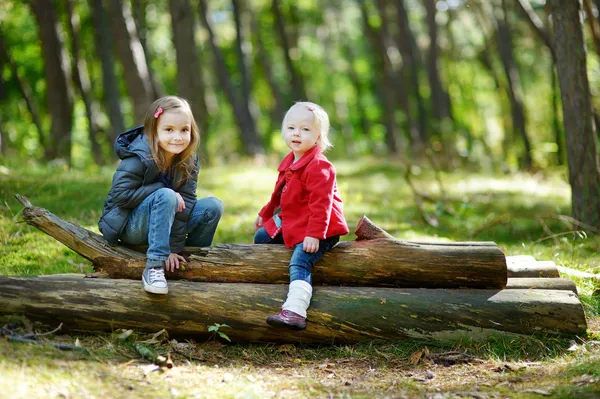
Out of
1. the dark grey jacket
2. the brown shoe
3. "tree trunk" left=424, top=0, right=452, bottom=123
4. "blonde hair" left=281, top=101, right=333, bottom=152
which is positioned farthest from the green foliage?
"tree trunk" left=424, top=0, right=452, bottom=123

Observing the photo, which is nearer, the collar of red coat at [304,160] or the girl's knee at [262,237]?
the collar of red coat at [304,160]

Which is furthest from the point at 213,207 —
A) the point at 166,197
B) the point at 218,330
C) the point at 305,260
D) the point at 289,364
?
the point at 289,364

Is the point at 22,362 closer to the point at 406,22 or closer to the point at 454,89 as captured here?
the point at 406,22

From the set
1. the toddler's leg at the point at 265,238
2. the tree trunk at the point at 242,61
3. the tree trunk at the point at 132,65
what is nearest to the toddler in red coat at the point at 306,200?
the toddler's leg at the point at 265,238

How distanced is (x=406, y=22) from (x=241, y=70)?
5555mm

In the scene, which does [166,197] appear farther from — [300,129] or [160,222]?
[300,129]

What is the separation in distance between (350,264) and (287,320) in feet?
2.71

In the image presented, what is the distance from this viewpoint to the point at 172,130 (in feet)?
16.1

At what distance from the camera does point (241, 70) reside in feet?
60.7

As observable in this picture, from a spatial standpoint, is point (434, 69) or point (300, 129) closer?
point (300, 129)

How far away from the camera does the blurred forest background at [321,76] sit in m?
10.4

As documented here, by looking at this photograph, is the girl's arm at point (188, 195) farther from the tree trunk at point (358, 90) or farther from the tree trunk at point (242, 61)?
the tree trunk at point (358, 90)

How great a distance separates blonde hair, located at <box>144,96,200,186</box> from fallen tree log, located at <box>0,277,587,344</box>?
975 millimetres

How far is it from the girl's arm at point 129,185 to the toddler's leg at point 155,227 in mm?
67
